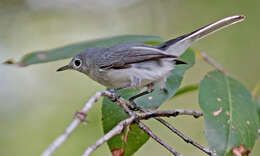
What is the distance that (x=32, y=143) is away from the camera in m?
4.80

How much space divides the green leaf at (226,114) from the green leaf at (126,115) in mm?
212

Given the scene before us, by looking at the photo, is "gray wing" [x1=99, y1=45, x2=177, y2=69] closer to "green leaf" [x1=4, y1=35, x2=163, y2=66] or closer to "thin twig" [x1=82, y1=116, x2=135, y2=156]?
"green leaf" [x1=4, y1=35, x2=163, y2=66]

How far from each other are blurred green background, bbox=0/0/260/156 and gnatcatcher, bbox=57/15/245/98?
1542mm

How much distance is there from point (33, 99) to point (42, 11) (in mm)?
2141

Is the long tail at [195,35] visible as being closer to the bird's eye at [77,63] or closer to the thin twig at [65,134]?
the bird's eye at [77,63]

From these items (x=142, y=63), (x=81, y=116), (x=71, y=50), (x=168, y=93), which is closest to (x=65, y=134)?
(x=81, y=116)

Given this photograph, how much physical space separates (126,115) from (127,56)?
53cm

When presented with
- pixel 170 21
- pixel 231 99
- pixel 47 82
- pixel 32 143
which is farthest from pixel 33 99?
pixel 231 99

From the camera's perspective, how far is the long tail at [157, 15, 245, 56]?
238 cm

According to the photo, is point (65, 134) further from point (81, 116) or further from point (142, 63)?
point (142, 63)

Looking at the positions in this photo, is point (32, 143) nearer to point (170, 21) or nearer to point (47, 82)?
point (47, 82)

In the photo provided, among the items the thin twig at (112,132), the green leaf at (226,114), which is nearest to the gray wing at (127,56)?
the green leaf at (226,114)

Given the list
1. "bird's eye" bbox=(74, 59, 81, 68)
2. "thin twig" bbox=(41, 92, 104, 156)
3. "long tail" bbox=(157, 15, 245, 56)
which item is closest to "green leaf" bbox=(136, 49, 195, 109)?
"long tail" bbox=(157, 15, 245, 56)

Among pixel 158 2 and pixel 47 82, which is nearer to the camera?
pixel 47 82
